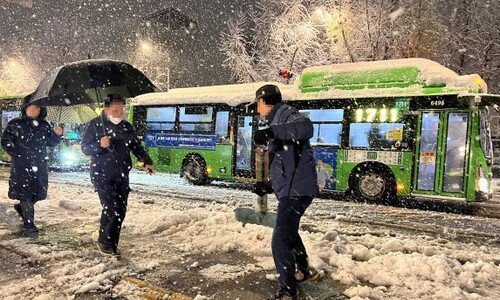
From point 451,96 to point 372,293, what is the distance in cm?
775

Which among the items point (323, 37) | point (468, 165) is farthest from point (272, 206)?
point (323, 37)

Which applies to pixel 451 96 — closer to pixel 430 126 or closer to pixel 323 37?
pixel 430 126

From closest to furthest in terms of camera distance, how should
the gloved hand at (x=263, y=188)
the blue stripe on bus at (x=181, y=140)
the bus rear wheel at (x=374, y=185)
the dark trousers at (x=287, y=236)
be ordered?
the dark trousers at (x=287, y=236) < the gloved hand at (x=263, y=188) < the bus rear wheel at (x=374, y=185) < the blue stripe on bus at (x=181, y=140)

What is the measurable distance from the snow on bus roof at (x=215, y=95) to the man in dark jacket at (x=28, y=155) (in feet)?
25.0

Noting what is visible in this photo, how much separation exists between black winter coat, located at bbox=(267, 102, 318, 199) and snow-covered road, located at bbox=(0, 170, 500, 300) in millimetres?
1104

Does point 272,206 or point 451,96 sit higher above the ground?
point 451,96

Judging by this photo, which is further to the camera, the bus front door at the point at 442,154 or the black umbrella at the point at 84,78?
the bus front door at the point at 442,154

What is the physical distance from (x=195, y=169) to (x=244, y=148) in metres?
2.20

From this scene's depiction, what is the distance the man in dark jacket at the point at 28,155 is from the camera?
19.5 ft

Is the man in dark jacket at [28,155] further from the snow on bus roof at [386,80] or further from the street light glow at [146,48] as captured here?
the street light glow at [146,48]

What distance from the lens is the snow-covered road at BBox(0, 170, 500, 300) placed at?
408 centimetres

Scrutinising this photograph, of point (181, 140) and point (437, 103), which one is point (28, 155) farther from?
point (437, 103)

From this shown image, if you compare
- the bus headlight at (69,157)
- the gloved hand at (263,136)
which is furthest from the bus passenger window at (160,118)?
the gloved hand at (263,136)

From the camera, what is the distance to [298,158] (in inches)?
146
